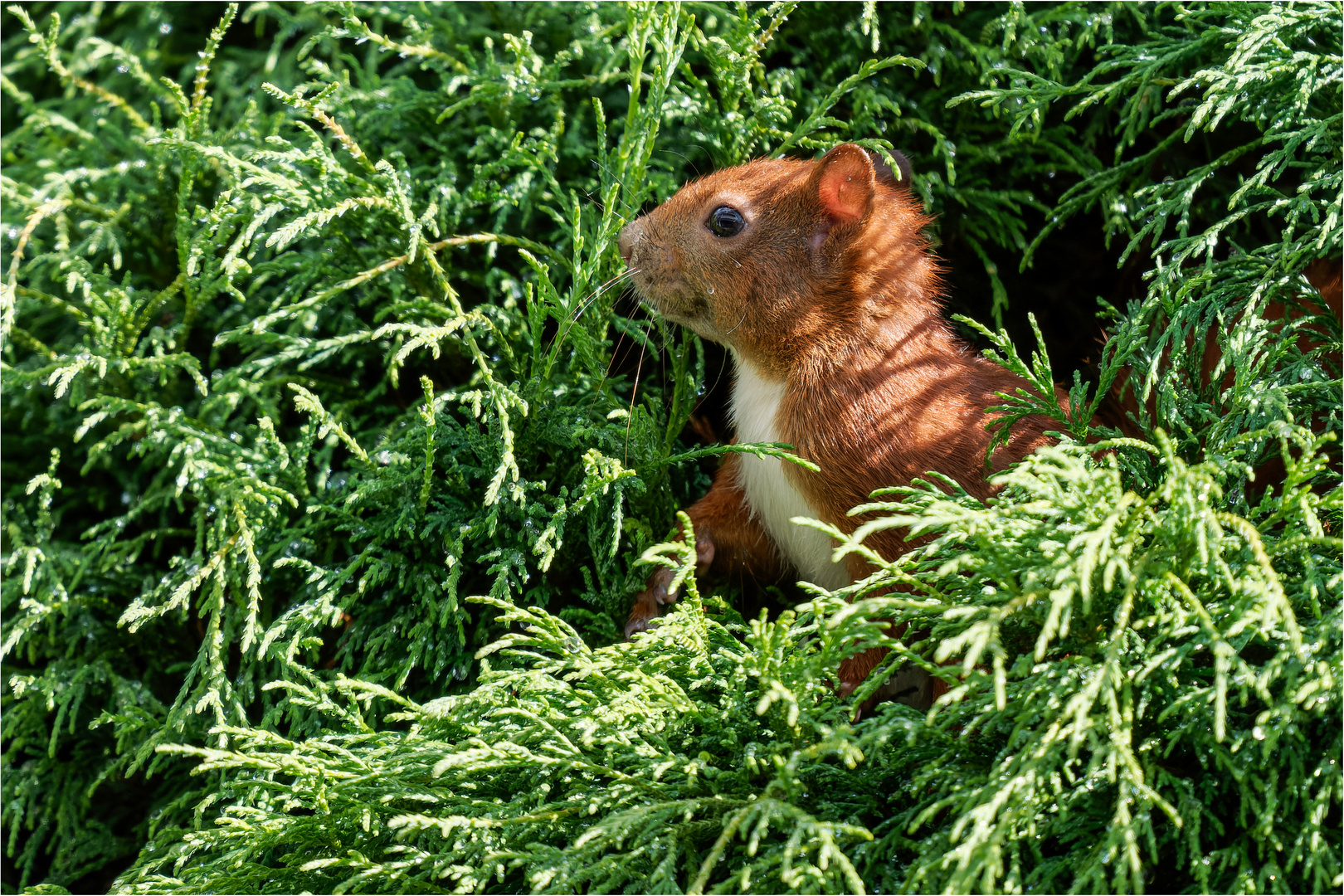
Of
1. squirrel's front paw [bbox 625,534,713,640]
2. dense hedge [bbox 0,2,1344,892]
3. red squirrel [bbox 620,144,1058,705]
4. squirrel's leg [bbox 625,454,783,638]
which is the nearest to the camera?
dense hedge [bbox 0,2,1344,892]

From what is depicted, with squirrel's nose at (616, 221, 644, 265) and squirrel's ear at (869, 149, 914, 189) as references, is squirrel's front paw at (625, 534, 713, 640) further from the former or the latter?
squirrel's ear at (869, 149, 914, 189)

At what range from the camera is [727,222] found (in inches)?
76.1

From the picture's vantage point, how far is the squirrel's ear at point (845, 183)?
1824 millimetres

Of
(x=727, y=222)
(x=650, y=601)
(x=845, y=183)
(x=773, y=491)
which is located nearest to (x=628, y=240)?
(x=727, y=222)

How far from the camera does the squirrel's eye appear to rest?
1929 mm

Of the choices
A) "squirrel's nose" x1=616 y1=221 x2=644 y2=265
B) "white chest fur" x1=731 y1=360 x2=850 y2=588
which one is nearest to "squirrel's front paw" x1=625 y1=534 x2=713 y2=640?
"white chest fur" x1=731 y1=360 x2=850 y2=588

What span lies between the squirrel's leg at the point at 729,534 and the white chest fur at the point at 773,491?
33 millimetres

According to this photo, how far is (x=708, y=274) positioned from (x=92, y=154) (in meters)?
1.60

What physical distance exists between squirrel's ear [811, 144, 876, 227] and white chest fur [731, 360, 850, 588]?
1.04ft

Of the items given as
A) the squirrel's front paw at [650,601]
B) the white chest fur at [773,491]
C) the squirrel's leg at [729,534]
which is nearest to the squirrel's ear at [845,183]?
the white chest fur at [773,491]

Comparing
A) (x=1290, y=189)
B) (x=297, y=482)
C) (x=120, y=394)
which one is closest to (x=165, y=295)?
(x=120, y=394)

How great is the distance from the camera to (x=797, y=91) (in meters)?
2.24

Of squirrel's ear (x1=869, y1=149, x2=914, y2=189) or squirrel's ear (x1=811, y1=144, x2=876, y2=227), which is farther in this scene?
squirrel's ear (x1=869, y1=149, x2=914, y2=189)

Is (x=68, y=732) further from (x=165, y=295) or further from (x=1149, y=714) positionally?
(x=1149, y=714)
